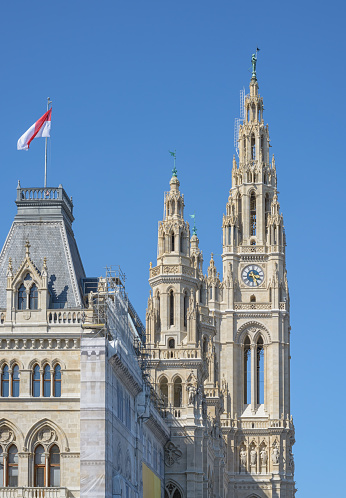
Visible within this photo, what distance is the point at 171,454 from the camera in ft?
359

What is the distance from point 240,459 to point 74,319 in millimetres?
81492

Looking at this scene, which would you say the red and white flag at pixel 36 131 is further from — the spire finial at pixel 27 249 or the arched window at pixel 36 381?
the arched window at pixel 36 381

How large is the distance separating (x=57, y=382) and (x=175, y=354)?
33261 millimetres

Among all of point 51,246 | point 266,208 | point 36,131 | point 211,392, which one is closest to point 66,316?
point 51,246

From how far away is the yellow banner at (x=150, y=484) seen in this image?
94.5 meters

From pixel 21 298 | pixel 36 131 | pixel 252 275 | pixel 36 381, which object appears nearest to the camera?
pixel 36 381

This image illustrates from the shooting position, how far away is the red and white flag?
8481 centimetres

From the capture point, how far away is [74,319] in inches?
3118

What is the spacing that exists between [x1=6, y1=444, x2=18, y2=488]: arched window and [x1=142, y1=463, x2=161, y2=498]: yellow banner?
691 inches

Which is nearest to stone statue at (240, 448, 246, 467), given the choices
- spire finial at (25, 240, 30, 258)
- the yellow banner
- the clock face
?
the clock face

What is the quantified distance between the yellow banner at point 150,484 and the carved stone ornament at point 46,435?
17.1 meters

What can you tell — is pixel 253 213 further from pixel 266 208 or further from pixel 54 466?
pixel 54 466

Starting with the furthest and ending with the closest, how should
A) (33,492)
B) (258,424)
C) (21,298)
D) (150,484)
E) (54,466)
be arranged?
(258,424) < (150,484) < (21,298) < (54,466) < (33,492)

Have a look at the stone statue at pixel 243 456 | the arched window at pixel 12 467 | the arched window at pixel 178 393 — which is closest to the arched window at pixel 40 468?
the arched window at pixel 12 467
